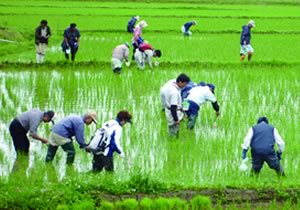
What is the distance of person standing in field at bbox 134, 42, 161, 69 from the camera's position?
48.7 feet

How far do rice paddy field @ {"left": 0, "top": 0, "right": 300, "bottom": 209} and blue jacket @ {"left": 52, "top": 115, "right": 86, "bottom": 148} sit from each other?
17.2 inches

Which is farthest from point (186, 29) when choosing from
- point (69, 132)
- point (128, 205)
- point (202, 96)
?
point (128, 205)

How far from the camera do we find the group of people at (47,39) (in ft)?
52.3

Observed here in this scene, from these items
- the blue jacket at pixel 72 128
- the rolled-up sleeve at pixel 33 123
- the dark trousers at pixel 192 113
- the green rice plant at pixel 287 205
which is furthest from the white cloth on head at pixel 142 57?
the green rice plant at pixel 287 205

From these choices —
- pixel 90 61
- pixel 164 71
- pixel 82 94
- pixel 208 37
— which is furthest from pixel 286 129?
pixel 208 37

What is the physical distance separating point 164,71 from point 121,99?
3.12m

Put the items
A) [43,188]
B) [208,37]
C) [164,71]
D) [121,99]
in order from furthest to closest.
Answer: [208,37] < [164,71] < [121,99] < [43,188]

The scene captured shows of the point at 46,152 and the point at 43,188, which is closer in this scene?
the point at 43,188

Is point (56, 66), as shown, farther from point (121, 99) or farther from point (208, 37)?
point (208, 37)

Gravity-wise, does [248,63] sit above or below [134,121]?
above

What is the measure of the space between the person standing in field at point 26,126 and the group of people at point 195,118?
6.67 feet

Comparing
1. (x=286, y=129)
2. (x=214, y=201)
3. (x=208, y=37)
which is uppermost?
(x=208, y=37)

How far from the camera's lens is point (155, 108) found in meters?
12.1

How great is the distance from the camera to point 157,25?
2636 cm
